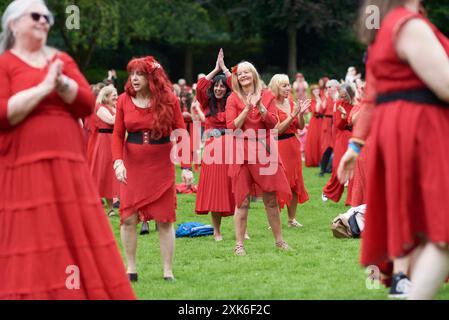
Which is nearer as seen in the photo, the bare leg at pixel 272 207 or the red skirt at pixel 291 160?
the bare leg at pixel 272 207

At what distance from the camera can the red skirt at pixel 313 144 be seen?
2623cm

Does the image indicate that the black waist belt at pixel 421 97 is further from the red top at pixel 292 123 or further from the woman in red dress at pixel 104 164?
the woman in red dress at pixel 104 164

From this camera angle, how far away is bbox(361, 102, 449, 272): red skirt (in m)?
5.84

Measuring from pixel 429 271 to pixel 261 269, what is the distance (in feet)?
15.0

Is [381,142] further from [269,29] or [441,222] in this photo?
[269,29]

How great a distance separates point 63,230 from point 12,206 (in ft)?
1.18

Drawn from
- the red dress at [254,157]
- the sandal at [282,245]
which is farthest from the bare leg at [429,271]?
the sandal at [282,245]

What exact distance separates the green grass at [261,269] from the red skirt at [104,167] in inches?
66.3

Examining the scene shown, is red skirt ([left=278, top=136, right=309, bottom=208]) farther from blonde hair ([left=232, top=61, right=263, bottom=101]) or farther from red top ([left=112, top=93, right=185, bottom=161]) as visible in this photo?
red top ([left=112, top=93, right=185, bottom=161])

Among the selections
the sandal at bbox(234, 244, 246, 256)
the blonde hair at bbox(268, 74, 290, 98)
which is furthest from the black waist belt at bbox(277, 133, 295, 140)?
the sandal at bbox(234, 244, 246, 256)

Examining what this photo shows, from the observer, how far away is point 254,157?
11.4 meters

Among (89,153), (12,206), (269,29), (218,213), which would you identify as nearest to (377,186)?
(12,206)

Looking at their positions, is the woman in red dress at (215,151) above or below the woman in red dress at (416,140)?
below

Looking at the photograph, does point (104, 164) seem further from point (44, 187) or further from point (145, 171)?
point (44, 187)
